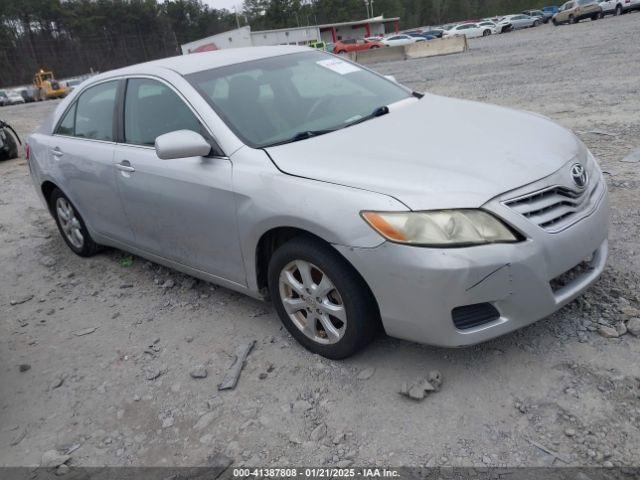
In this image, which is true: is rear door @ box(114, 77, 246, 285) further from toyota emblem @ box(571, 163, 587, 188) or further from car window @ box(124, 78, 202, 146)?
toyota emblem @ box(571, 163, 587, 188)

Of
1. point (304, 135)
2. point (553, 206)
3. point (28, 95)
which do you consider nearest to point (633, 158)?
point (553, 206)

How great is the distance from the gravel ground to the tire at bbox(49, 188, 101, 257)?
64cm

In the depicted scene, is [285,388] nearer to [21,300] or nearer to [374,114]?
[374,114]

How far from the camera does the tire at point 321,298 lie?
9.00 feet

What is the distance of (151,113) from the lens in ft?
12.5

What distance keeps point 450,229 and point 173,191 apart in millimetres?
1833

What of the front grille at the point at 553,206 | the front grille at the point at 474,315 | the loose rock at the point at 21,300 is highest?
the front grille at the point at 553,206

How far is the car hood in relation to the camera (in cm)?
255

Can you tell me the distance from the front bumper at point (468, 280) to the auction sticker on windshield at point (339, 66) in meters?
1.86

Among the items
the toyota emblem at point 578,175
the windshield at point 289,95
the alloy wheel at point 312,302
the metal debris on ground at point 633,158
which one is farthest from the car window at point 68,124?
the metal debris on ground at point 633,158

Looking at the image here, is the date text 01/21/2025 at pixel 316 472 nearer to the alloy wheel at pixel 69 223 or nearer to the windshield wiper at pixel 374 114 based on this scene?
the windshield wiper at pixel 374 114

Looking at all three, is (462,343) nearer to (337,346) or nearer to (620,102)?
(337,346)

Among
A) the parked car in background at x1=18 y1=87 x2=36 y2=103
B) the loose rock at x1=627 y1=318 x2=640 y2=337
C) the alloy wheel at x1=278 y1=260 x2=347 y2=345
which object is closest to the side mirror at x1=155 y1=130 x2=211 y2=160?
the alloy wheel at x1=278 y1=260 x2=347 y2=345

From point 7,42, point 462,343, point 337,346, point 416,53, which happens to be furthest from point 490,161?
point 7,42
